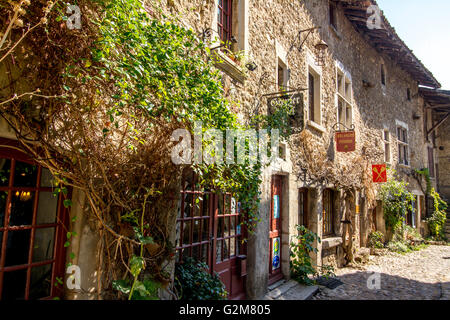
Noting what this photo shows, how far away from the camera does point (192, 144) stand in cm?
286

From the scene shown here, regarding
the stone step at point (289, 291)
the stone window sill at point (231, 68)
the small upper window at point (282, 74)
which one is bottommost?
the stone step at point (289, 291)

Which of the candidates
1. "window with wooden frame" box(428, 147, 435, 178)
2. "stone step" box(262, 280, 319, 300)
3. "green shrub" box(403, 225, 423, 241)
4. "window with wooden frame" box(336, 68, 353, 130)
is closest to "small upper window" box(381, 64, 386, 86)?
"window with wooden frame" box(336, 68, 353, 130)

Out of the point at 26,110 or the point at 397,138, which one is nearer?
the point at 26,110

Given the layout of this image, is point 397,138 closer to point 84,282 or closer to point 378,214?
point 378,214

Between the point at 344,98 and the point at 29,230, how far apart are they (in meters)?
8.35

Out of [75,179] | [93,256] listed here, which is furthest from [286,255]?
[75,179]

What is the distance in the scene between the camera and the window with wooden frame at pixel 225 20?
14.7ft

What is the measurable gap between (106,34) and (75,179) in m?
1.10

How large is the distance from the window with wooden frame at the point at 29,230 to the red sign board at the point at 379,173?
889 centimetres

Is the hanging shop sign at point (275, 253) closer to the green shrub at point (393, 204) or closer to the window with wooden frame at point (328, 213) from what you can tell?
the window with wooden frame at point (328, 213)

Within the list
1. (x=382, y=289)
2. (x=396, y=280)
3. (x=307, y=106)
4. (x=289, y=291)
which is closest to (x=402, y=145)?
(x=396, y=280)

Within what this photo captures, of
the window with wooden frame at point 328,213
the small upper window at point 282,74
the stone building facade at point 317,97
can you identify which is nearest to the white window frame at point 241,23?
the stone building facade at point 317,97

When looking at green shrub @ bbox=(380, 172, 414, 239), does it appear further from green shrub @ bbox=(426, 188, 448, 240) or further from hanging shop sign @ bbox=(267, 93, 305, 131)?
hanging shop sign @ bbox=(267, 93, 305, 131)

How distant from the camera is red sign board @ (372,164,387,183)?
8.93 meters
